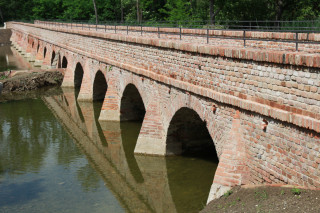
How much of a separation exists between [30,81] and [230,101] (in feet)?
77.8

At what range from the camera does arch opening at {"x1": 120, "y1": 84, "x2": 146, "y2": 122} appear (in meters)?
19.8

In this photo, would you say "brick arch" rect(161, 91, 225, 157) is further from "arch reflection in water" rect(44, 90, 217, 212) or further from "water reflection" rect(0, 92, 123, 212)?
"water reflection" rect(0, 92, 123, 212)

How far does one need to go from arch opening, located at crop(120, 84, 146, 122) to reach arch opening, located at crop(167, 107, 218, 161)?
509 centimetres

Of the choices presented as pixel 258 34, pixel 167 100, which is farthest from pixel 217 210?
pixel 258 34

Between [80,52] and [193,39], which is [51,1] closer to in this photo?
[80,52]

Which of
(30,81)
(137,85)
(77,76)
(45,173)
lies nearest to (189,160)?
(137,85)

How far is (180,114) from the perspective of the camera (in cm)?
1416

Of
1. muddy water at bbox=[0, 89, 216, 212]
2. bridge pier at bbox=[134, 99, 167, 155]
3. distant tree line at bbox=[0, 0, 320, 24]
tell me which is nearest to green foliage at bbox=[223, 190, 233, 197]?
muddy water at bbox=[0, 89, 216, 212]

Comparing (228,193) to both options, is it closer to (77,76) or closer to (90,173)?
(90,173)

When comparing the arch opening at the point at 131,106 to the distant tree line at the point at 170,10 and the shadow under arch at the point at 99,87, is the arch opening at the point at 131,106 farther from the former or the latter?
the distant tree line at the point at 170,10

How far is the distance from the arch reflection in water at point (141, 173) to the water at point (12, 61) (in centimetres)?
2813

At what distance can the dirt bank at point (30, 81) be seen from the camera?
30.2m

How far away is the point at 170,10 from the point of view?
50.7m

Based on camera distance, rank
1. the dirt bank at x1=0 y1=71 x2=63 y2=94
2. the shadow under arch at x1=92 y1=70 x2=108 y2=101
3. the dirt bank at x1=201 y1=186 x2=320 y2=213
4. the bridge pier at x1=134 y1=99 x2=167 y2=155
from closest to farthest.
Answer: the dirt bank at x1=201 y1=186 x2=320 y2=213
the bridge pier at x1=134 y1=99 x2=167 y2=155
the shadow under arch at x1=92 y1=70 x2=108 y2=101
the dirt bank at x1=0 y1=71 x2=63 y2=94
